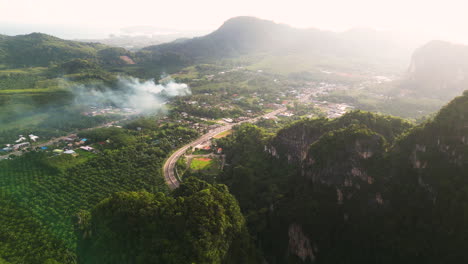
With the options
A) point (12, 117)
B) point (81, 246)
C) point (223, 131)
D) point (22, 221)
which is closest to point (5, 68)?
point (12, 117)

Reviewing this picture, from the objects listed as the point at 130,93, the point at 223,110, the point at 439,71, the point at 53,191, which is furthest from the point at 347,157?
the point at 439,71

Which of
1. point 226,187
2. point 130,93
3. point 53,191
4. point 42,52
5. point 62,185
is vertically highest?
point 42,52

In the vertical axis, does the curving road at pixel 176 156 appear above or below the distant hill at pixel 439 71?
below

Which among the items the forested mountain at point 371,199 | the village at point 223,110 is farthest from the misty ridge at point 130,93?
the forested mountain at point 371,199

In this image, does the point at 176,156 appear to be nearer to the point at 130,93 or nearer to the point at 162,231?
the point at 162,231

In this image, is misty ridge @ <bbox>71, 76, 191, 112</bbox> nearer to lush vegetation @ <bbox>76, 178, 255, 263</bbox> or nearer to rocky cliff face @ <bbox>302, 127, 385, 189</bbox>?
lush vegetation @ <bbox>76, 178, 255, 263</bbox>

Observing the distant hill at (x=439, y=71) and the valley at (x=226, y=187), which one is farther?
the distant hill at (x=439, y=71)

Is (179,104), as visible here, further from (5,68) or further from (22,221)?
(5,68)

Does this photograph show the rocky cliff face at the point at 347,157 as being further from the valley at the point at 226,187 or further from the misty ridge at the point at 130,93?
the misty ridge at the point at 130,93
